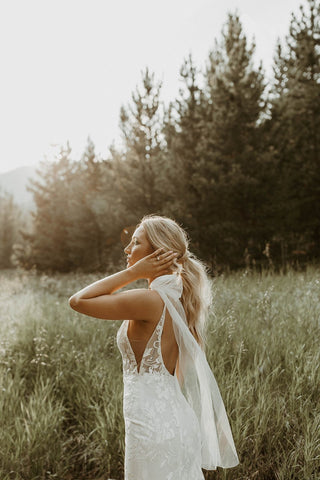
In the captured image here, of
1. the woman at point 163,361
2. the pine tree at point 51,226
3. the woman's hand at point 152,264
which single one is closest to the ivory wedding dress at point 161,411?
the woman at point 163,361

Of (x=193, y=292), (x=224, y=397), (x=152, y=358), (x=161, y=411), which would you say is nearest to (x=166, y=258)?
(x=193, y=292)

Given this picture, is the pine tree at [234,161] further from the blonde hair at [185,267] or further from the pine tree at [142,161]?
the blonde hair at [185,267]

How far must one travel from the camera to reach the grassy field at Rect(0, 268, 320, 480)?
11.2 ft

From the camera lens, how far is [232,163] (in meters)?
13.8

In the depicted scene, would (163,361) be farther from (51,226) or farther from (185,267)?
(51,226)

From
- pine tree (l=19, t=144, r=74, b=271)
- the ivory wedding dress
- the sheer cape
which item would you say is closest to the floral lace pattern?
the ivory wedding dress

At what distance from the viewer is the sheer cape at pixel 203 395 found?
2342 millimetres

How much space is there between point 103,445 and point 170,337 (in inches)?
84.7

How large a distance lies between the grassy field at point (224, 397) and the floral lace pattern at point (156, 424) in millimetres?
1345

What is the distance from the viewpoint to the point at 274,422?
11.5 feet

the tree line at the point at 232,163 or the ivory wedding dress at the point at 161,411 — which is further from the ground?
the tree line at the point at 232,163

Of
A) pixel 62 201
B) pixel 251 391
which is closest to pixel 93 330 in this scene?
pixel 251 391

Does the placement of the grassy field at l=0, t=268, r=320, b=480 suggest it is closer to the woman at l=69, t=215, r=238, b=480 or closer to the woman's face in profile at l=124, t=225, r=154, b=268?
the woman at l=69, t=215, r=238, b=480

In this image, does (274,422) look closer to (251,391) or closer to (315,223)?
(251,391)
